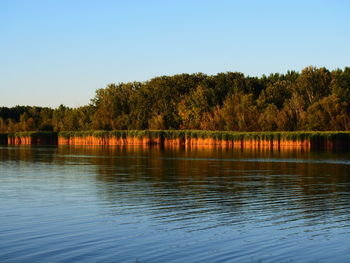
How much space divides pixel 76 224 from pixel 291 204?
855 cm

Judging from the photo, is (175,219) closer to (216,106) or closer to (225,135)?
(225,135)

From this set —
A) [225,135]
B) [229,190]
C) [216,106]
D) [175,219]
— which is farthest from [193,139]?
[175,219]

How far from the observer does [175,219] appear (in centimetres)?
1783

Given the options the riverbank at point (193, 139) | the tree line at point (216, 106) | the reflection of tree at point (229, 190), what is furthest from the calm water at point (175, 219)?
the tree line at point (216, 106)

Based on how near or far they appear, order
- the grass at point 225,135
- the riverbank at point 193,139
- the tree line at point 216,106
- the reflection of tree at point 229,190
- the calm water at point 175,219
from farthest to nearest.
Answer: the tree line at point 216,106 → the riverbank at point 193,139 → the grass at point 225,135 → the reflection of tree at point 229,190 → the calm water at point 175,219

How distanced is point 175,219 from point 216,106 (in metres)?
89.4

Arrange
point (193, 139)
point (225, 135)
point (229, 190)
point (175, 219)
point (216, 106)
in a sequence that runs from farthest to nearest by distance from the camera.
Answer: point (216, 106)
point (193, 139)
point (225, 135)
point (229, 190)
point (175, 219)

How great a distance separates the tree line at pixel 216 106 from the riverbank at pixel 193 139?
227 inches

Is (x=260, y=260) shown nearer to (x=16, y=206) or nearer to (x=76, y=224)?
(x=76, y=224)

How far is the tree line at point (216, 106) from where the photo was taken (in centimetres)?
8294

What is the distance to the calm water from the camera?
1338 centimetres

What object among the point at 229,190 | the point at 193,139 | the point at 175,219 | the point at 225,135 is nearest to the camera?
the point at 175,219

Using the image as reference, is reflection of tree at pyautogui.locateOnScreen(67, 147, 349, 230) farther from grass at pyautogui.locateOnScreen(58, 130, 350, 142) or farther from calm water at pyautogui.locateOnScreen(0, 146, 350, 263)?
grass at pyautogui.locateOnScreen(58, 130, 350, 142)

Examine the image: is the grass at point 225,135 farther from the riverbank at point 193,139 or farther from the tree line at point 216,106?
the tree line at point 216,106
